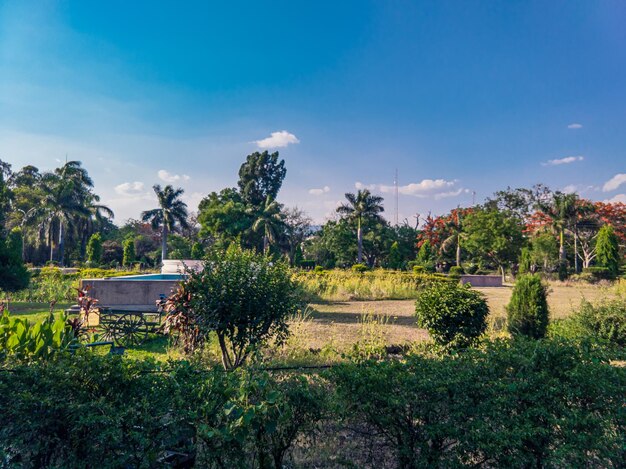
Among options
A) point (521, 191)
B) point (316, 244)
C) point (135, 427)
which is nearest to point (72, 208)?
point (316, 244)

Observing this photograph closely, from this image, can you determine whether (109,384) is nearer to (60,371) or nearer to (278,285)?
(60,371)

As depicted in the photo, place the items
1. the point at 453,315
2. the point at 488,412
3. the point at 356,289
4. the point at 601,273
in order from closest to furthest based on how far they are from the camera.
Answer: the point at 488,412 → the point at 453,315 → the point at 356,289 → the point at 601,273

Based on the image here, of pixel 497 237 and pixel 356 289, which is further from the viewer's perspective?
pixel 497 237

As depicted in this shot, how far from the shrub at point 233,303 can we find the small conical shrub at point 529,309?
436 centimetres

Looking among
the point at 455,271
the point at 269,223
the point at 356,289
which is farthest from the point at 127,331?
the point at 269,223

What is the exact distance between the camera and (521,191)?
40.2 metres

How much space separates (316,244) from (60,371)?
112ft

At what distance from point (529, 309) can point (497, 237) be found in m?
24.6

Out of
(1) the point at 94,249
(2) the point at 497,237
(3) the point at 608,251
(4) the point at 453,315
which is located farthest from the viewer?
(2) the point at 497,237

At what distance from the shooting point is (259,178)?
3903cm

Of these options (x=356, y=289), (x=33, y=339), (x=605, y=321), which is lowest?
(x=356, y=289)

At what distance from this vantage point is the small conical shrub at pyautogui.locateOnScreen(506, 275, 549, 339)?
6492 millimetres

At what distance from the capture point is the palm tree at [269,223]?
3120 centimetres

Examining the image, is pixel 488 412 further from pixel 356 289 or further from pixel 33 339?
pixel 356 289
